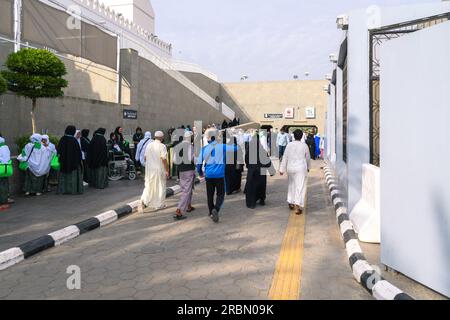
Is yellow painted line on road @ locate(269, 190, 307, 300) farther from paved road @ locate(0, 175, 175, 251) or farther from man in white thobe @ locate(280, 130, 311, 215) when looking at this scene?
paved road @ locate(0, 175, 175, 251)

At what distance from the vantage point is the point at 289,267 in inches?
179

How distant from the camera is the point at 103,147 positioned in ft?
34.8

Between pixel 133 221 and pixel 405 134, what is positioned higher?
pixel 405 134

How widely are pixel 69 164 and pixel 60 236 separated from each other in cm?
402

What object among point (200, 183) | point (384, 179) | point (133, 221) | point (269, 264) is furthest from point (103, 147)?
point (384, 179)

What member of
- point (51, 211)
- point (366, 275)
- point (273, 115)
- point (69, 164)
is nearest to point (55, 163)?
point (69, 164)

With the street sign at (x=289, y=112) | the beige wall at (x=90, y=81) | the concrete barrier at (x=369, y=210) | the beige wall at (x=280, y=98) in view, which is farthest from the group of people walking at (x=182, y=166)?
the beige wall at (x=280, y=98)

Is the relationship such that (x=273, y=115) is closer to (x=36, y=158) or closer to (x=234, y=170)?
(x=234, y=170)

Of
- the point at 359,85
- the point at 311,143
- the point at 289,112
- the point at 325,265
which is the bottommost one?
the point at 325,265

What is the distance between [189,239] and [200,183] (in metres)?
6.72

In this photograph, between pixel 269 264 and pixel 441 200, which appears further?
pixel 269 264

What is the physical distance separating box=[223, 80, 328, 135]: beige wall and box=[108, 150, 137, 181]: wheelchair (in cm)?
2461

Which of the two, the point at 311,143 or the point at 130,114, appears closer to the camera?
the point at 130,114
